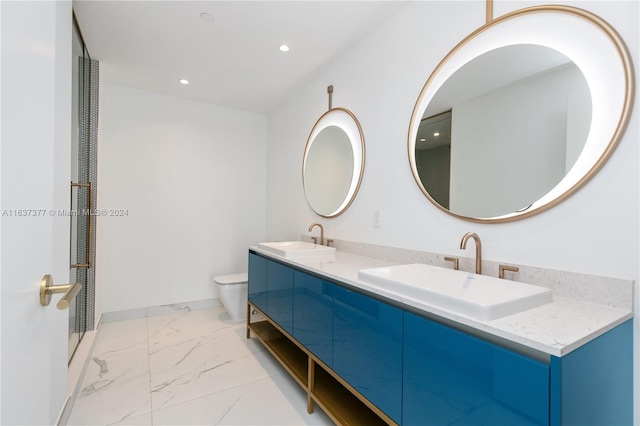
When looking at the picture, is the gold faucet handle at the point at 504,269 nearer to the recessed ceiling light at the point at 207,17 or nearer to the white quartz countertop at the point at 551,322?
the white quartz countertop at the point at 551,322

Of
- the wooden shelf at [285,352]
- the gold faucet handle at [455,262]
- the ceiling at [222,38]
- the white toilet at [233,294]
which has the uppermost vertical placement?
the ceiling at [222,38]

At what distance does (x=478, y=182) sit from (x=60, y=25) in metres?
2.16

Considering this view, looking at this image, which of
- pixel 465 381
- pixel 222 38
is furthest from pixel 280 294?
pixel 222 38

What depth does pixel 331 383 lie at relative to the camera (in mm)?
1796

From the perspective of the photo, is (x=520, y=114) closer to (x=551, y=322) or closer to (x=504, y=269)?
(x=504, y=269)

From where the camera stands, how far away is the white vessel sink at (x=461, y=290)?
3.02 ft

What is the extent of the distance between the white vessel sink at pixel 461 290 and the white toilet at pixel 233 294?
6.47ft

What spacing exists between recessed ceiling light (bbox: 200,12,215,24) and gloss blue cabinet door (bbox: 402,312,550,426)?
→ 83.0 inches

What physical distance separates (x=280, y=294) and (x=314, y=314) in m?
0.48

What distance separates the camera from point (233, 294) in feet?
9.87

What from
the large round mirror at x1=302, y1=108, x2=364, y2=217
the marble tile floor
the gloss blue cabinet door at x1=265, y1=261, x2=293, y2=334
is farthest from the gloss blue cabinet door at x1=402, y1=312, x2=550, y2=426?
the large round mirror at x1=302, y1=108, x2=364, y2=217

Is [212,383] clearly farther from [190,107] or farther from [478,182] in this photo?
[190,107]

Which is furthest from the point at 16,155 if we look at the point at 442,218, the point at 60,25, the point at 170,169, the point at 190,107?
the point at 190,107

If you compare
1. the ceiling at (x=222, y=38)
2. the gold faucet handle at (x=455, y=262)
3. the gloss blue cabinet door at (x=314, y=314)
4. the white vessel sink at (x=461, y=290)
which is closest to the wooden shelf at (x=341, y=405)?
the gloss blue cabinet door at (x=314, y=314)
